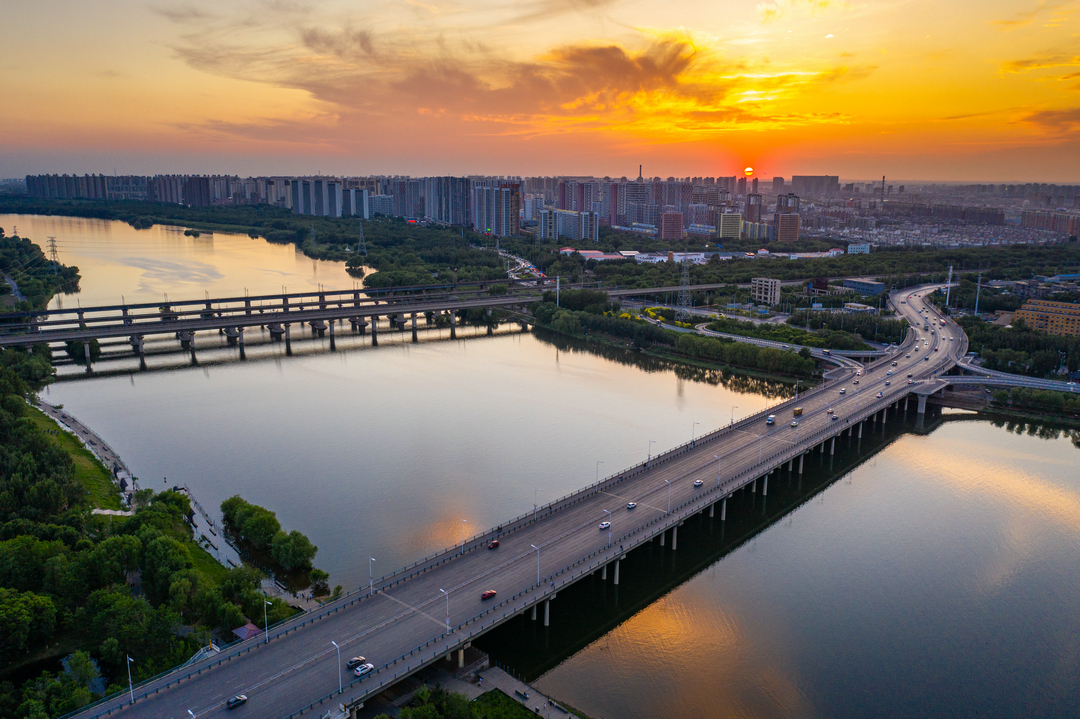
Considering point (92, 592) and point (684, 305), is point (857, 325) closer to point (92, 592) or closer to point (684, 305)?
point (684, 305)

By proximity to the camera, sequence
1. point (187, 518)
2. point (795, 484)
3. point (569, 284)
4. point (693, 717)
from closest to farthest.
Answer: point (693, 717) → point (187, 518) → point (795, 484) → point (569, 284)

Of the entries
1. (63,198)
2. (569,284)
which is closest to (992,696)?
(569,284)

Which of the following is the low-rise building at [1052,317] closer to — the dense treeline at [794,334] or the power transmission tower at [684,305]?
the dense treeline at [794,334]

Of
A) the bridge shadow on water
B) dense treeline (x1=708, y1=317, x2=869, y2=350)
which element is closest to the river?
the bridge shadow on water

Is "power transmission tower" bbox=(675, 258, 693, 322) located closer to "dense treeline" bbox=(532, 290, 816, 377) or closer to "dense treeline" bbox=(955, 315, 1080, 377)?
"dense treeline" bbox=(532, 290, 816, 377)

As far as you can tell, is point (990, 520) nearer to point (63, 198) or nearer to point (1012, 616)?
point (1012, 616)

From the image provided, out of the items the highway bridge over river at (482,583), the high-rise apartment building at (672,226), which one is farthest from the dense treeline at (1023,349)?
the high-rise apartment building at (672,226)
